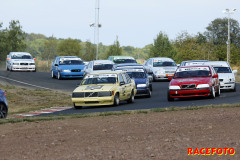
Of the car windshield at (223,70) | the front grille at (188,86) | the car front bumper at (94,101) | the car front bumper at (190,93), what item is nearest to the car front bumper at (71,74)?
the car windshield at (223,70)

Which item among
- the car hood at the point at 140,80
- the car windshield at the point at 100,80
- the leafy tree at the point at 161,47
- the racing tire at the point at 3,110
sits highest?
the leafy tree at the point at 161,47

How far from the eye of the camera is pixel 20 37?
86562 millimetres

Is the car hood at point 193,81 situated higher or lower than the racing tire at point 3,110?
higher

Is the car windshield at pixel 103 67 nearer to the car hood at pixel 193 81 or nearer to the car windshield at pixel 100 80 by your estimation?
the car hood at pixel 193 81

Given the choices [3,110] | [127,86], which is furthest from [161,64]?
[3,110]

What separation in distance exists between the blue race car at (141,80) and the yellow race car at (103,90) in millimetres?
2575

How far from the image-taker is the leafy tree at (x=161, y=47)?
7119cm

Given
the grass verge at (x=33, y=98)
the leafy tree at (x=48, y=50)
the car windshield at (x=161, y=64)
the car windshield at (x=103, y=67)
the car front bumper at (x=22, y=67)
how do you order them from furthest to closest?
the leafy tree at (x=48, y=50)
the car front bumper at (x=22, y=67)
the car windshield at (x=161, y=64)
the car windshield at (x=103, y=67)
the grass verge at (x=33, y=98)

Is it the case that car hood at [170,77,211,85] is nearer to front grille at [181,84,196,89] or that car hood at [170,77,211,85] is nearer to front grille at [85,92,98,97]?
front grille at [181,84,196,89]

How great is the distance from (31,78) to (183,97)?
18.9 metres

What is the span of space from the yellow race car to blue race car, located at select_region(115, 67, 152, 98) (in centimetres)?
258

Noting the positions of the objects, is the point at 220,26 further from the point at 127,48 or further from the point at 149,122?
the point at 149,122

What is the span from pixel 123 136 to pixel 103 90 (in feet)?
28.5

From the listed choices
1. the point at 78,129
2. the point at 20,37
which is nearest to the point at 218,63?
the point at 78,129
